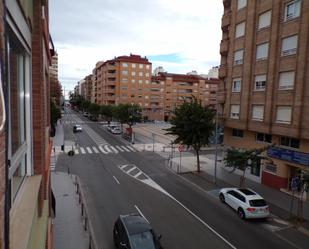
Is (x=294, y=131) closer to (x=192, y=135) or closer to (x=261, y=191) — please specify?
(x=261, y=191)

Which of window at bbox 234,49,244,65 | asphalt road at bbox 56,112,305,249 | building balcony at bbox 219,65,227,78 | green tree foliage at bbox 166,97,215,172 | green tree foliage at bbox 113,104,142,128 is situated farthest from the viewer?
green tree foliage at bbox 113,104,142,128

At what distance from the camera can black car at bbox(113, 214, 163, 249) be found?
11117 mm

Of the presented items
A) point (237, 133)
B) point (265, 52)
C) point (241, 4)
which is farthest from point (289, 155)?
point (241, 4)

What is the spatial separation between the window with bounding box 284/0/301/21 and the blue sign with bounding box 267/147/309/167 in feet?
30.6

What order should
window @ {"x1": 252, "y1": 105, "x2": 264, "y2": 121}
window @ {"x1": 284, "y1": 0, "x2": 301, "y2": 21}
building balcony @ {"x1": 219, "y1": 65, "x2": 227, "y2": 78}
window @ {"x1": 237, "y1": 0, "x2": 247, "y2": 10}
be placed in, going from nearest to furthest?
window @ {"x1": 284, "y1": 0, "x2": 301, "y2": 21}
window @ {"x1": 252, "y1": 105, "x2": 264, "y2": 121}
window @ {"x1": 237, "y1": 0, "x2": 247, "y2": 10}
building balcony @ {"x1": 219, "y1": 65, "x2": 227, "y2": 78}

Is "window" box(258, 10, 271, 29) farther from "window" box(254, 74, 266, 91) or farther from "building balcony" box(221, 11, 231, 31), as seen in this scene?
"building balcony" box(221, 11, 231, 31)

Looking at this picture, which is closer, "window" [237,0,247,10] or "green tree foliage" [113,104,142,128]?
"window" [237,0,247,10]

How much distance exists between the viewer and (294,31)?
1970cm

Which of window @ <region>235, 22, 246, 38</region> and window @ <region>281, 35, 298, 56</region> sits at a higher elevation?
window @ <region>235, 22, 246, 38</region>

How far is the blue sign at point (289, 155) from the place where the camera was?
1902cm

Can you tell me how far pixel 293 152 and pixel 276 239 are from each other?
7795 millimetres

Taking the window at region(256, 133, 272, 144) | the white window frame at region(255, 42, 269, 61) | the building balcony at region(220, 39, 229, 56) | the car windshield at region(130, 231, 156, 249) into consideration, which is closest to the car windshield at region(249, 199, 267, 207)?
the car windshield at region(130, 231, 156, 249)

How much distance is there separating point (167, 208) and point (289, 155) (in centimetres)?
955

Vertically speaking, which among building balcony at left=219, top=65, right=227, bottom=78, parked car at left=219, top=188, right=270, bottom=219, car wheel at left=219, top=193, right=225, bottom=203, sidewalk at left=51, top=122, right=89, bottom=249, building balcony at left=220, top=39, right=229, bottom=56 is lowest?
sidewalk at left=51, top=122, right=89, bottom=249
